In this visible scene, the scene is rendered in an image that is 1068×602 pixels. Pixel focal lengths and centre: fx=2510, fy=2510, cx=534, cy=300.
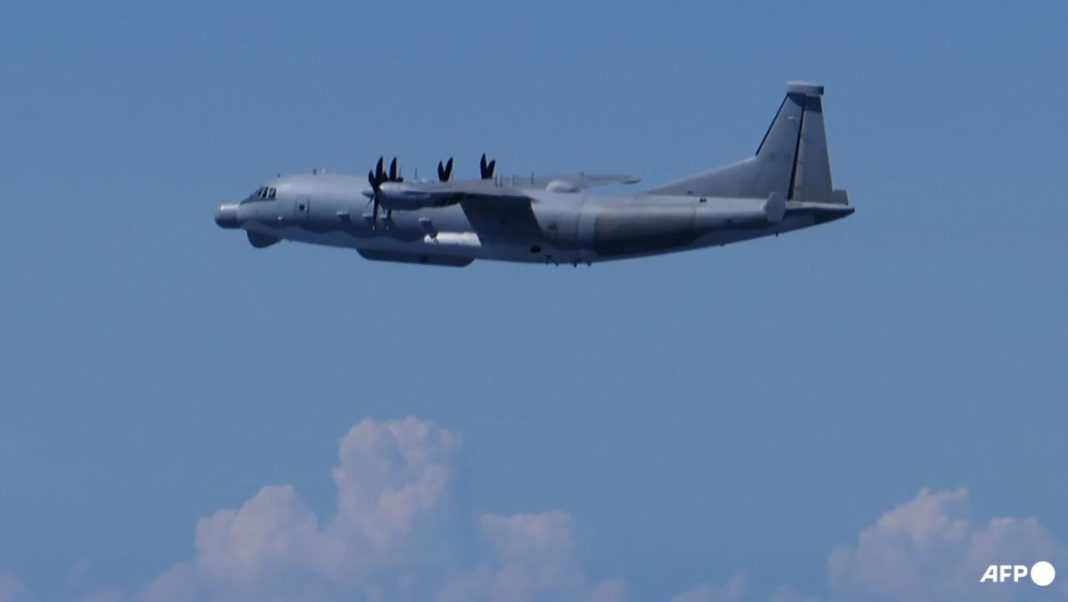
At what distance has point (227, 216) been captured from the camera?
100812 mm

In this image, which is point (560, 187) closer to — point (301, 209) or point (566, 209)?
point (566, 209)

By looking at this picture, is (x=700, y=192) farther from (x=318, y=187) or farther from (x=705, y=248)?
(x=318, y=187)

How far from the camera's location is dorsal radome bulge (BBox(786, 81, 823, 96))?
89.7m

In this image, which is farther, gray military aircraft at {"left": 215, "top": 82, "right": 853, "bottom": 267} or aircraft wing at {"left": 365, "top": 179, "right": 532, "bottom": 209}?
aircraft wing at {"left": 365, "top": 179, "right": 532, "bottom": 209}

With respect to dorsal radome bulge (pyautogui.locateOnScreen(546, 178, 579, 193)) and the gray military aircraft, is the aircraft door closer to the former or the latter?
the gray military aircraft

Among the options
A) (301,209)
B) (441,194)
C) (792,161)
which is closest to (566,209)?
(441,194)

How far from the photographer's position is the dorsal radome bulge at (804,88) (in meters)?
89.7

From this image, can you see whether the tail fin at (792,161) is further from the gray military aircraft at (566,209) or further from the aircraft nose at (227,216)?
the aircraft nose at (227,216)

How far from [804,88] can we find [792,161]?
8.69 ft

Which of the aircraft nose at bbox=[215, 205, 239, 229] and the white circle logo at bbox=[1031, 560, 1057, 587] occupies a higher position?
the aircraft nose at bbox=[215, 205, 239, 229]

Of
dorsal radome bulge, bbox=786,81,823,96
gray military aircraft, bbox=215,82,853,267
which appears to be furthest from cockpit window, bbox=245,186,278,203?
dorsal radome bulge, bbox=786,81,823,96

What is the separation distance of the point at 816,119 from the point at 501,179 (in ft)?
42.4

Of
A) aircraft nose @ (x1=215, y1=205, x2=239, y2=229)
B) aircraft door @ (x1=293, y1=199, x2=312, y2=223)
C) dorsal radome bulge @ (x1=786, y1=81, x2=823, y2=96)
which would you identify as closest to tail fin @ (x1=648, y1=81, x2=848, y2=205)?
dorsal radome bulge @ (x1=786, y1=81, x2=823, y2=96)

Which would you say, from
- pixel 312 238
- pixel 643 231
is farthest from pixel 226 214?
pixel 643 231
